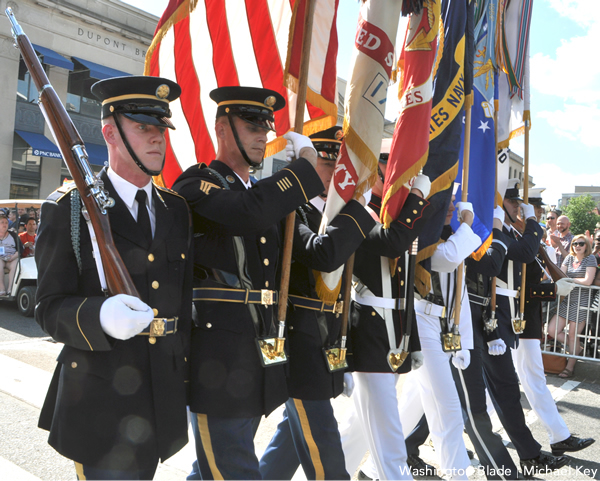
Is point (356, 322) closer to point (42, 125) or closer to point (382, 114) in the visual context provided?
point (382, 114)

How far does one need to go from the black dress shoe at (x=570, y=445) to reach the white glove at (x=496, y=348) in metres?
0.92

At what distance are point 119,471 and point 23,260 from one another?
8742mm

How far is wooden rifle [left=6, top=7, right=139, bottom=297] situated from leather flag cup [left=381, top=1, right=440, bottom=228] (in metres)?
1.83

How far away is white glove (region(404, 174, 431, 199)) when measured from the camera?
3463 mm

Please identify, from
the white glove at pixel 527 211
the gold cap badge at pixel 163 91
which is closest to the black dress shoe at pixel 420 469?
the white glove at pixel 527 211

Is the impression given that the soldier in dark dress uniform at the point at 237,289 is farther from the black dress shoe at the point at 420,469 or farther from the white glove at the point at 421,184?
the black dress shoe at the point at 420,469

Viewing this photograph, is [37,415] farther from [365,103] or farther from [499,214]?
[499,214]

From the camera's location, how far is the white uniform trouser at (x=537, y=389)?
4.52m

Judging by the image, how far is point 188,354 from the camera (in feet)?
7.55

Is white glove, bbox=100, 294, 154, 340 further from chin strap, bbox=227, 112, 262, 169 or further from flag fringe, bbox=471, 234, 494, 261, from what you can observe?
flag fringe, bbox=471, 234, 494, 261

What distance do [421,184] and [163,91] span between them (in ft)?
6.01

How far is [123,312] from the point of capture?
1.79m

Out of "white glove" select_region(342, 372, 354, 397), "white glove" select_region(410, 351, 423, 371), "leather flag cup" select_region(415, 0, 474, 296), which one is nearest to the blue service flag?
"leather flag cup" select_region(415, 0, 474, 296)

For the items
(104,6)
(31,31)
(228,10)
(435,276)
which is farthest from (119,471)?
(104,6)
